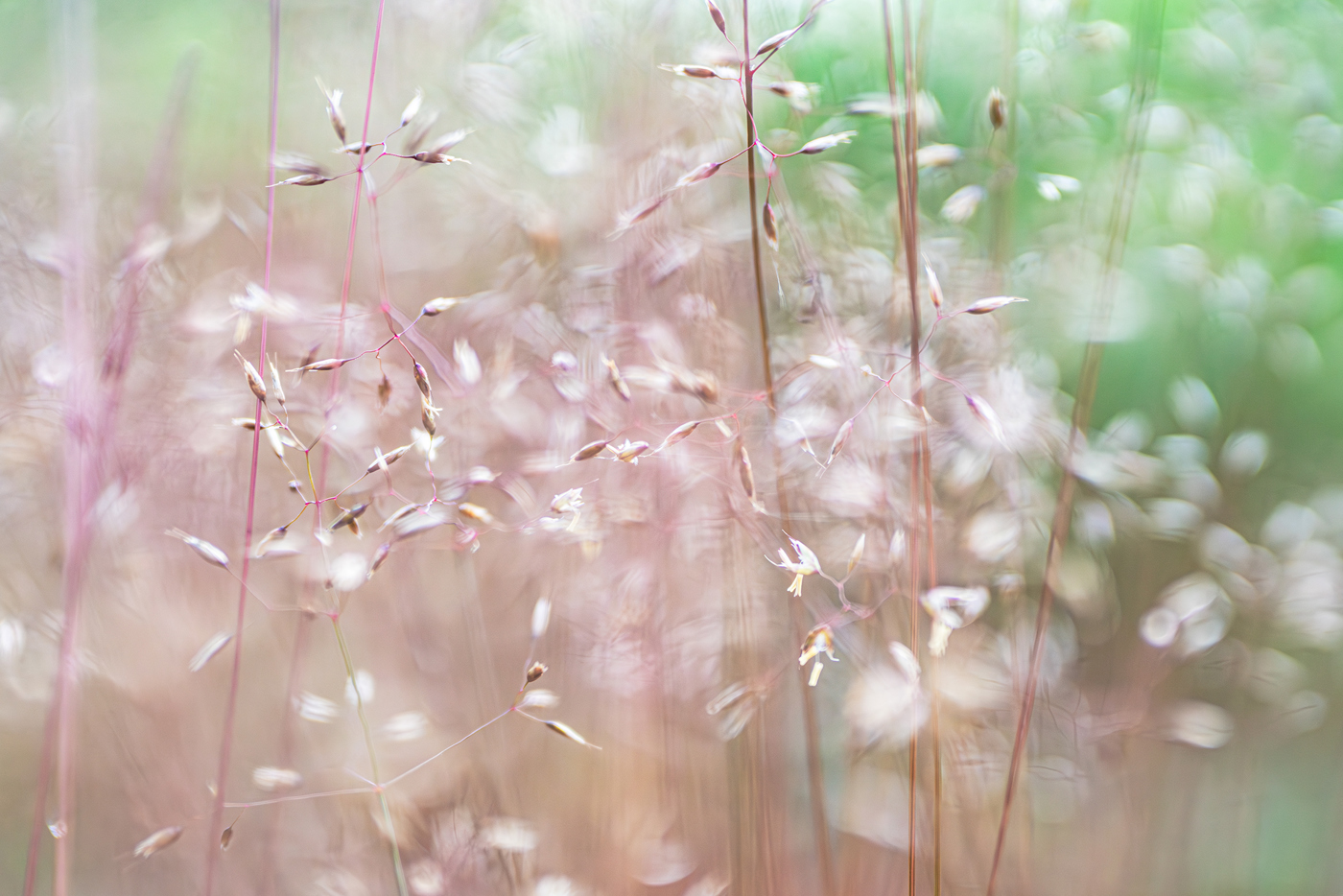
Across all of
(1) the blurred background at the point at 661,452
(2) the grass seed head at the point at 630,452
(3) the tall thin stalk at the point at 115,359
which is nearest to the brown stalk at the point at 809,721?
(1) the blurred background at the point at 661,452

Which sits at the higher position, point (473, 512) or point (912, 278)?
point (912, 278)

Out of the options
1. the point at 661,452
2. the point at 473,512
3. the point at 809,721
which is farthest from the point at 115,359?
the point at 809,721

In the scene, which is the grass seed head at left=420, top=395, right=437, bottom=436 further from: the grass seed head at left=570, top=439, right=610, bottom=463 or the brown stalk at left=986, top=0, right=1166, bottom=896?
the brown stalk at left=986, top=0, right=1166, bottom=896

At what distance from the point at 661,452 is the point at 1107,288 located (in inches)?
16.6

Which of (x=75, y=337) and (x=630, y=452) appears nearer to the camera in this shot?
(x=630, y=452)

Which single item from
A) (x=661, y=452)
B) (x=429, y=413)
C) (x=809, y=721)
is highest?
(x=429, y=413)

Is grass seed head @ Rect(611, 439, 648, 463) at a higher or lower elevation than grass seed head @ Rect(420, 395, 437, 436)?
lower

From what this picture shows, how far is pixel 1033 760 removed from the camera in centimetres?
66

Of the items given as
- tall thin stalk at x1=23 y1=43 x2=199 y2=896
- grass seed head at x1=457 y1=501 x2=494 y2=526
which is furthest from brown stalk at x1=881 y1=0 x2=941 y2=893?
tall thin stalk at x1=23 y1=43 x2=199 y2=896

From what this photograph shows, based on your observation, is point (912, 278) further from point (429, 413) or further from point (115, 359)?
point (115, 359)

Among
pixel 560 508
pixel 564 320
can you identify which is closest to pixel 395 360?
pixel 564 320

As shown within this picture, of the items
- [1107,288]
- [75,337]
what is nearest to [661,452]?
[1107,288]

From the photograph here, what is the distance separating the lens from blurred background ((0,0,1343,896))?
2.09 feet

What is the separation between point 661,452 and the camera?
2.08 feet
